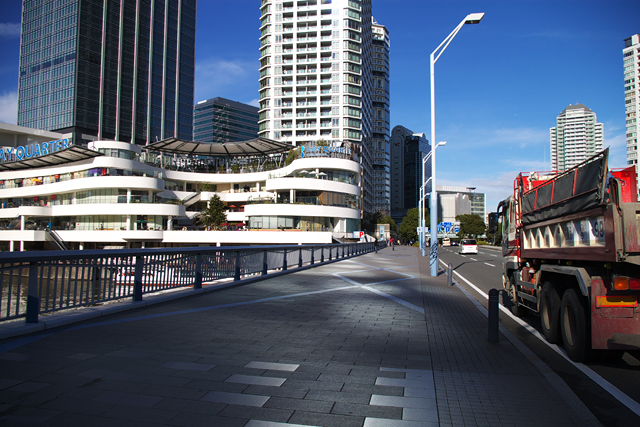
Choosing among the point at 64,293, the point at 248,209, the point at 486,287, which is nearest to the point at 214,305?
the point at 64,293

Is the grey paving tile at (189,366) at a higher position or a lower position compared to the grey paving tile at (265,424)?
higher

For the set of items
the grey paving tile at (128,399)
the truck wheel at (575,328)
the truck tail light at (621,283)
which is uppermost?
the truck tail light at (621,283)

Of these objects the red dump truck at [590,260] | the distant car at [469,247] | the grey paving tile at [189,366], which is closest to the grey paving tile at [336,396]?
the grey paving tile at [189,366]

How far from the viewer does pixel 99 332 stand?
21.5 ft

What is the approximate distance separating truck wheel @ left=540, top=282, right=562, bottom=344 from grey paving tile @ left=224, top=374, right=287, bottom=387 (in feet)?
14.3

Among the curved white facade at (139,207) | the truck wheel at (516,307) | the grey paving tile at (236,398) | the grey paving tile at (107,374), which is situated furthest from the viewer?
the curved white facade at (139,207)

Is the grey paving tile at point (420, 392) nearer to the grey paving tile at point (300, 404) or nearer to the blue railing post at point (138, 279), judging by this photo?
the grey paving tile at point (300, 404)

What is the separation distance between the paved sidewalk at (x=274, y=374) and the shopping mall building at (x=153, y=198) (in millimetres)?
44585

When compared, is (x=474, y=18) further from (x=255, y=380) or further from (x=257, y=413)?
(x=257, y=413)

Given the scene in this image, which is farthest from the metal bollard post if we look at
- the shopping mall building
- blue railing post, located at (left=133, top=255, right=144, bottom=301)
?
the shopping mall building

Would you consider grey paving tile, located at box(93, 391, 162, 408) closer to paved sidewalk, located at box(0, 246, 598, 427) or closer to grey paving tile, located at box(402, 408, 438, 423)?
paved sidewalk, located at box(0, 246, 598, 427)

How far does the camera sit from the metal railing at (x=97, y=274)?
623cm

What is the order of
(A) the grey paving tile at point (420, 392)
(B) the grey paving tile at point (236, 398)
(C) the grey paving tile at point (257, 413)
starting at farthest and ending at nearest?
(A) the grey paving tile at point (420, 392)
(B) the grey paving tile at point (236, 398)
(C) the grey paving tile at point (257, 413)

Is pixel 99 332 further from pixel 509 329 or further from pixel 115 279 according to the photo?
pixel 509 329
